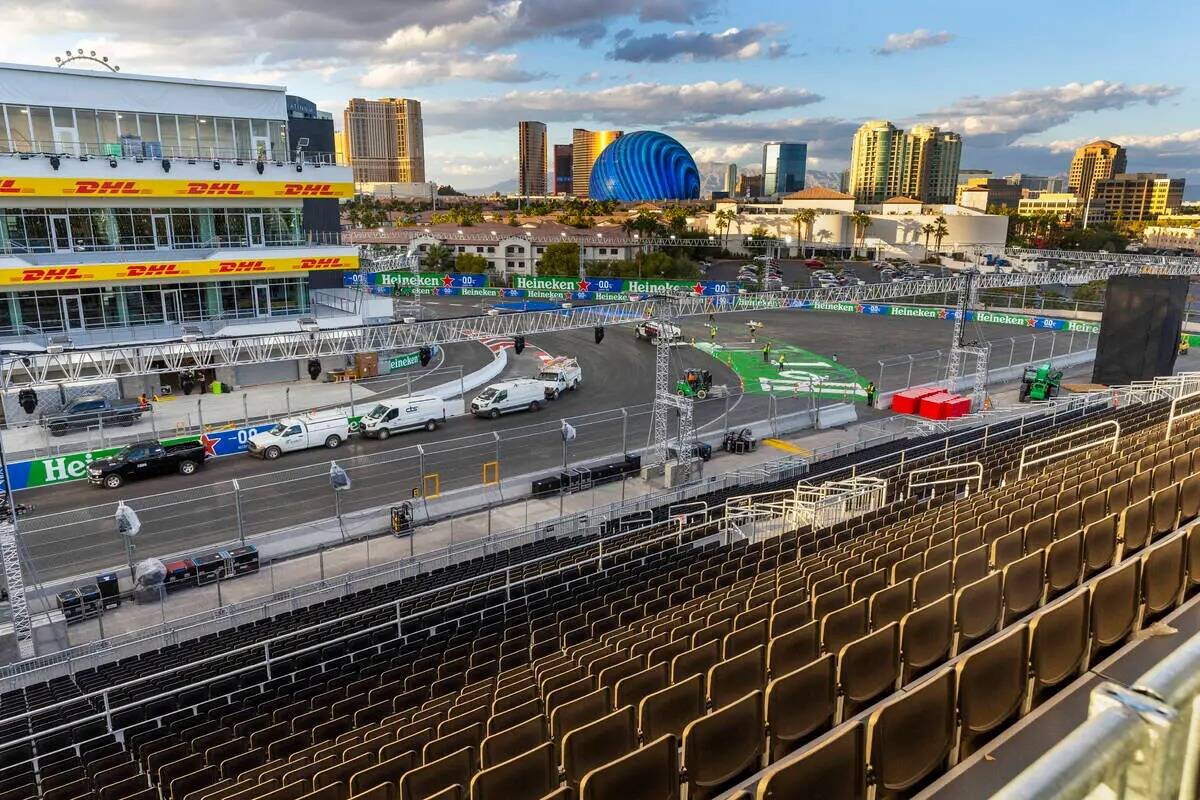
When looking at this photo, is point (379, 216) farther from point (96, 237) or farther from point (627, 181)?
point (96, 237)

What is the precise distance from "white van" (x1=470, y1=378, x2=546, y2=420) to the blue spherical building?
146101 millimetres

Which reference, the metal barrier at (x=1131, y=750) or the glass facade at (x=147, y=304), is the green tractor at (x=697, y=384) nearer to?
the glass facade at (x=147, y=304)

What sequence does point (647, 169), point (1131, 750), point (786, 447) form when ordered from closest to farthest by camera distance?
point (1131, 750)
point (786, 447)
point (647, 169)

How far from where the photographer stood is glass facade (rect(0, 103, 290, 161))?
135 feet

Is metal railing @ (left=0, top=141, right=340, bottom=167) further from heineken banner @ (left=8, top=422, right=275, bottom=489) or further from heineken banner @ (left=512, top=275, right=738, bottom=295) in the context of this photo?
heineken banner @ (left=512, top=275, right=738, bottom=295)

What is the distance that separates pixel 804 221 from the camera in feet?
399

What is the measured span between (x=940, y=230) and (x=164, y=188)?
344ft

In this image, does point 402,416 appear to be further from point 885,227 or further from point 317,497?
point 885,227

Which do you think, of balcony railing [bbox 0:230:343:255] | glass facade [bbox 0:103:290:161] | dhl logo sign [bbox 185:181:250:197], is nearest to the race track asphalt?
balcony railing [bbox 0:230:343:255]

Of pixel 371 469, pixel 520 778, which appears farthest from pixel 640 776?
pixel 371 469

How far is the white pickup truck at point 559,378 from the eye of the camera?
135 feet

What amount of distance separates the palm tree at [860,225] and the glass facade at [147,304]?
93.3 m

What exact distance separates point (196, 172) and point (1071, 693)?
1944 inches

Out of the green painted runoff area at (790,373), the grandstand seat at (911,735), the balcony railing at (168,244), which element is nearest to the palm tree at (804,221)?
the green painted runoff area at (790,373)
